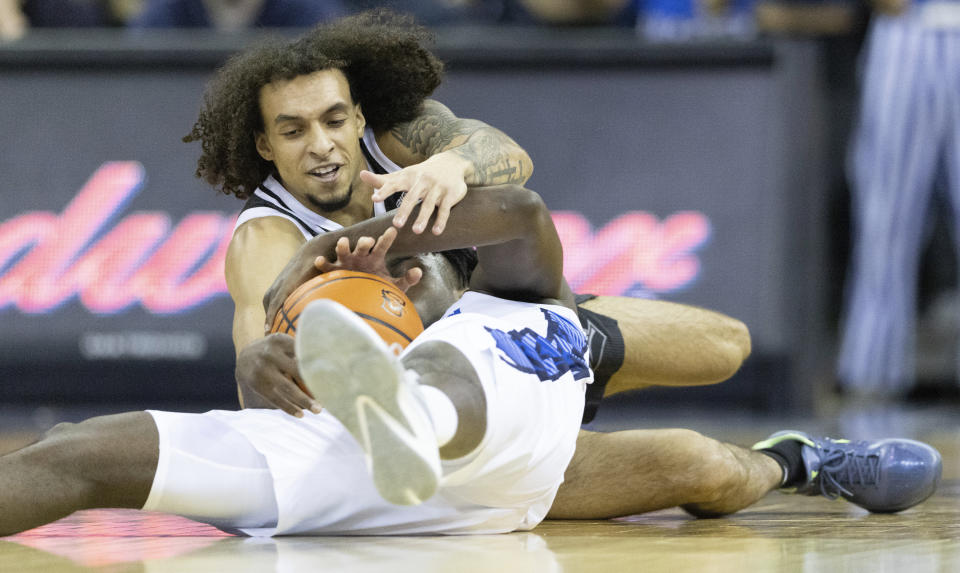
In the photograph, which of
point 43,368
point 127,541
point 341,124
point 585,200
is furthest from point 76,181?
point 127,541

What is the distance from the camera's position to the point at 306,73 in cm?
348

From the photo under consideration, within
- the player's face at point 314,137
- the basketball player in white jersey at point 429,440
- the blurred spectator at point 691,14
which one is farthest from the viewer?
the blurred spectator at point 691,14

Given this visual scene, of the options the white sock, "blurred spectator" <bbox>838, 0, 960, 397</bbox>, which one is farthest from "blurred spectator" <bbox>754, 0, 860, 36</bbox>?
the white sock

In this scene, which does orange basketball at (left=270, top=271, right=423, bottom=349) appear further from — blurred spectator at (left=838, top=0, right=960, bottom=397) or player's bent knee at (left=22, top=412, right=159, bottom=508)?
blurred spectator at (left=838, top=0, right=960, bottom=397)

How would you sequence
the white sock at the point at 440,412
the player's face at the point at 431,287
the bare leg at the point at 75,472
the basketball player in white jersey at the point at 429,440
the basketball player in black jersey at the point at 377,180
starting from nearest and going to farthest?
the white sock at the point at 440,412, the basketball player in white jersey at the point at 429,440, the bare leg at the point at 75,472, the basketball player in black jersey at the point at 377,180, the player's face at the point at 431,287

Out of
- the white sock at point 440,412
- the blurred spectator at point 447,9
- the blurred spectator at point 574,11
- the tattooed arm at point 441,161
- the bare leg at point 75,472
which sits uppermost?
the blurred spectator at point 447,9

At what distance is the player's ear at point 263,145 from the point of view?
3.57m

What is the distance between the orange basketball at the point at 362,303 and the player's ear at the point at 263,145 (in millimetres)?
826

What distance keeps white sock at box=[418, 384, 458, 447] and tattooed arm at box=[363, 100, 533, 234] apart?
20.3 inches

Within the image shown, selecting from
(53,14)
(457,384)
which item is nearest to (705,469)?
(457,384)

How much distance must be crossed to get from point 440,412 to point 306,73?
1.47m

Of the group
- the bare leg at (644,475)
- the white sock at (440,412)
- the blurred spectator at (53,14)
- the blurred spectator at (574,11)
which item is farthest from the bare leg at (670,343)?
the blurred spectator at (53,14)

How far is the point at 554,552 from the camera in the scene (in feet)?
8.42

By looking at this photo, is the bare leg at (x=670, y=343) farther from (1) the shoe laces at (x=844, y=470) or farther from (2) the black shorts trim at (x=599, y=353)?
(1) the shoe laces at (x=844, y=470)
